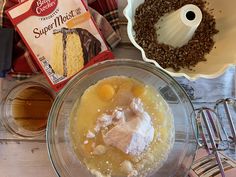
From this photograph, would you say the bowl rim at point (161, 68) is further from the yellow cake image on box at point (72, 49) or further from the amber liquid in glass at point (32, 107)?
the amber liquid in glass at point (32, 107)

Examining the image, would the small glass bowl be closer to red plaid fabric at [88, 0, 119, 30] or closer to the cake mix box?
the cake mix box

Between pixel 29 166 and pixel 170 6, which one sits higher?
pixel 170 6

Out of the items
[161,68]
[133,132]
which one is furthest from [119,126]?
[161,68]

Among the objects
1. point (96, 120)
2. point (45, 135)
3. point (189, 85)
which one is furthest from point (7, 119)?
point (189, 85)

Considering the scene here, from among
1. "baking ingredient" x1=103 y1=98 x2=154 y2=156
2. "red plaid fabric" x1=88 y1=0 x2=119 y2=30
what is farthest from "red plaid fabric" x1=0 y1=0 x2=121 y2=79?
"baking ingredient" x1=103 y1=98 x2=154 y2=156

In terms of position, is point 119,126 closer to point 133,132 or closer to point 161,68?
point 133,132

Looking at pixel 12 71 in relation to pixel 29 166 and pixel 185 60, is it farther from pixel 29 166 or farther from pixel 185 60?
pixel 185 60

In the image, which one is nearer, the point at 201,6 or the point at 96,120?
the point at 96,120
